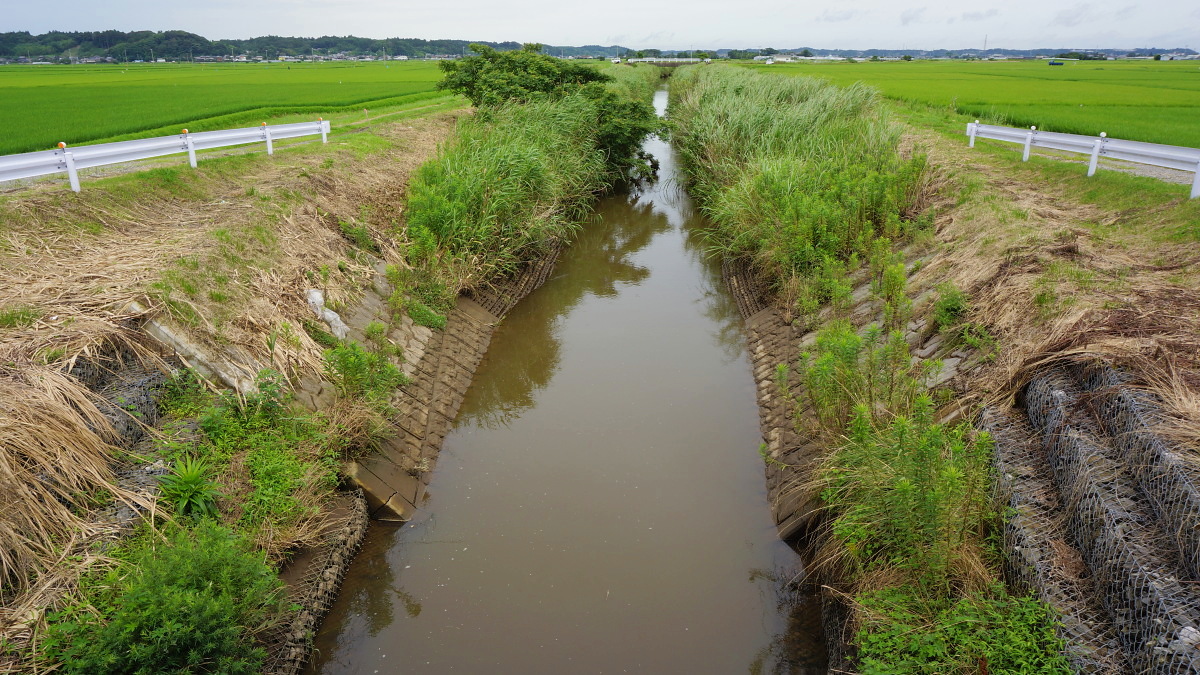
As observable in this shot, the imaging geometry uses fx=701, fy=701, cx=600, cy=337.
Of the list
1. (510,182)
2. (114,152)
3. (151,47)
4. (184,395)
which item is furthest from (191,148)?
(151,47)

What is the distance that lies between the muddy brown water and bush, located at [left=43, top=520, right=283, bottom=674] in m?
1.02

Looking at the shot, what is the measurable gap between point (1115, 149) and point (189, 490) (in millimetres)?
12184

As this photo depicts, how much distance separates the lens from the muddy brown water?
210 inches

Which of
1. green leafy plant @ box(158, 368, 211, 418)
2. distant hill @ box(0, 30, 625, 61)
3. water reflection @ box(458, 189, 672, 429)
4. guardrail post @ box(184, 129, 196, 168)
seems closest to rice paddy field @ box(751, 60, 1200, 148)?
water reflection @ box(458, 189, 672, 429)

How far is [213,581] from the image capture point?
4383mm

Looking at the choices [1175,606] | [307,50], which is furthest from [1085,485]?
[307,50]

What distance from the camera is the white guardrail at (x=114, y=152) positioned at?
27.5 feet

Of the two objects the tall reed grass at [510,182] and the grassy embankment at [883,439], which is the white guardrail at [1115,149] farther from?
the tall reed grass at [510,182]

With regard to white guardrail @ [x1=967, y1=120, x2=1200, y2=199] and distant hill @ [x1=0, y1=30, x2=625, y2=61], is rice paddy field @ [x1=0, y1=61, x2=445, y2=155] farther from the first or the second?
distant hill @ [x1=0, y1=30, x2=625, y2=61]

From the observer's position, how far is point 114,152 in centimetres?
976

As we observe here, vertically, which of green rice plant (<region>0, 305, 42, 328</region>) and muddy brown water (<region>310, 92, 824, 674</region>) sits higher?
green rice plant (<region>0, 305, 42, 328</region>)

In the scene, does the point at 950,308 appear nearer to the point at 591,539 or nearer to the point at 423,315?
the point at 591,539

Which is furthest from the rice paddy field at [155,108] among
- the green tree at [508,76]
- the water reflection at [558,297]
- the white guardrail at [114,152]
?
the water reflection at [558,297]

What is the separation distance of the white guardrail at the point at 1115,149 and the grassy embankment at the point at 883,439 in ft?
6.99
